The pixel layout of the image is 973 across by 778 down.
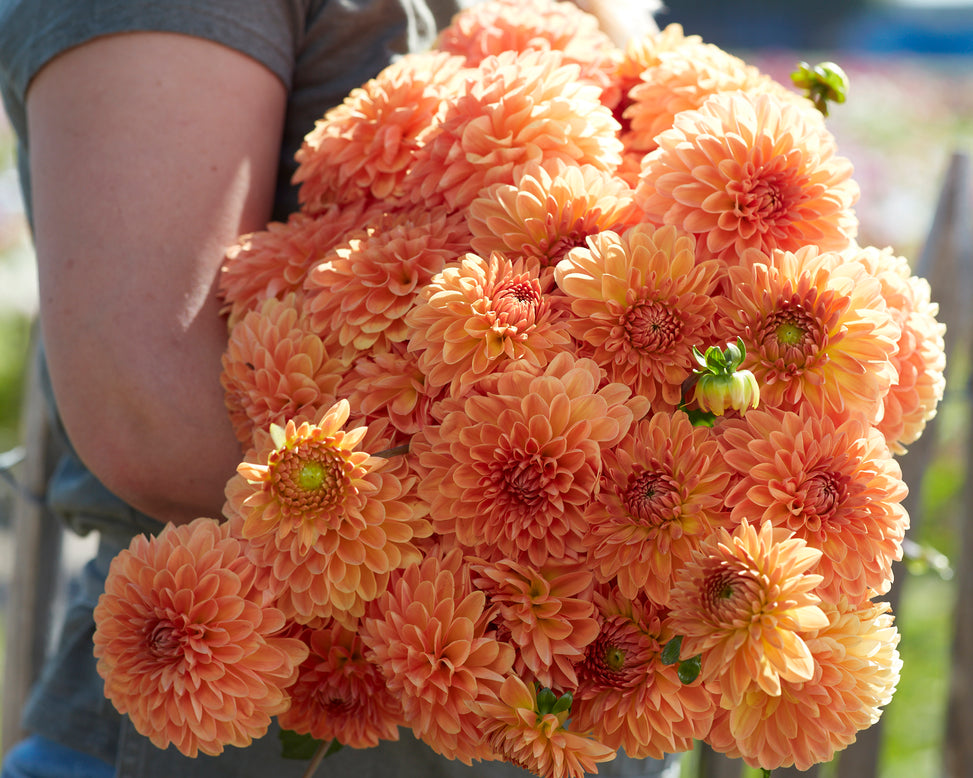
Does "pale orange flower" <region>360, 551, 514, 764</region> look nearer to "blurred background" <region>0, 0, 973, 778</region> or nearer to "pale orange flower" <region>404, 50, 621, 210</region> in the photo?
"pale orange flower" <region>404, 50, 621, 210</region>

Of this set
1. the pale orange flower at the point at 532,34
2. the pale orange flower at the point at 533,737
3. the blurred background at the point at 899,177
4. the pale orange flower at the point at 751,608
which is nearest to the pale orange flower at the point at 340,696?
the pale orange flower at the point at 533,737

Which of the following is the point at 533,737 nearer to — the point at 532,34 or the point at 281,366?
the point at 281,366

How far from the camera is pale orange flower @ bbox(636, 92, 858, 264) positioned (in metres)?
0.60

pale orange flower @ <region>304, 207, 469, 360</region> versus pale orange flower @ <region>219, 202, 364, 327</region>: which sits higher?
pale orange flower @ <region>304, 207, 469, 360</region>

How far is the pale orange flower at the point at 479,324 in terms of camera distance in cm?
57

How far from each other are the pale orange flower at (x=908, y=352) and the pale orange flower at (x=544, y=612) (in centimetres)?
26

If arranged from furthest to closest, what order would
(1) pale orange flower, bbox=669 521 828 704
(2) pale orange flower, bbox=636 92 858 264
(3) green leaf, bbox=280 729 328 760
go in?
(3) green leaf, bbox=280 729 328 760
(2) pale orange flower, bbox=636 92 858 264
(1) pale orange flower, bbox=669 521 828 704

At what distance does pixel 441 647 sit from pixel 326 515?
110 mm

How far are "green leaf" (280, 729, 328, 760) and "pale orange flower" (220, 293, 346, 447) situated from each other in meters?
0.25

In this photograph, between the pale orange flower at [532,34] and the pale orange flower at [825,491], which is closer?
the pale orange flower at [825,491]

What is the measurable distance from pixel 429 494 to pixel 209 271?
1.07ft

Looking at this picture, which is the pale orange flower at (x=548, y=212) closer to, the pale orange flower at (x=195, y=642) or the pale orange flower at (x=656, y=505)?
the pale orange flower at (x=656, y=505)

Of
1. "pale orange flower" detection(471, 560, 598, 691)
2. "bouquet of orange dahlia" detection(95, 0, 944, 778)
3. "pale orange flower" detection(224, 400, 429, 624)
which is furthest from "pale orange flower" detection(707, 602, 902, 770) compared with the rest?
"pale orange flower" detection(224, 400, 429, 624)

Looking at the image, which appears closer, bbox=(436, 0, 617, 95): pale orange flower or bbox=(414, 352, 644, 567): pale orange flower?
bbox=(414, 352, 644, 567): pale orange flower
